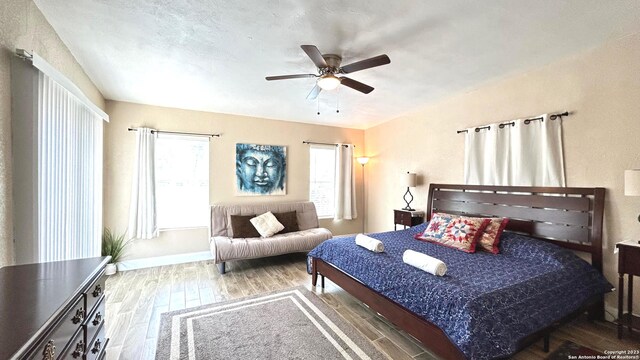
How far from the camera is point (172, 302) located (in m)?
2.76

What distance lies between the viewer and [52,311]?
89 centimetres

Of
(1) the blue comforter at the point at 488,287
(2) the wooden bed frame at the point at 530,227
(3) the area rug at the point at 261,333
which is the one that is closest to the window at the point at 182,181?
(3) the area rug at the point at 261,333

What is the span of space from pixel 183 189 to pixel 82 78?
192cm

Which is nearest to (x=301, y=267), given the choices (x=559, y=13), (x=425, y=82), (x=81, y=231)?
(x=81, y=231)

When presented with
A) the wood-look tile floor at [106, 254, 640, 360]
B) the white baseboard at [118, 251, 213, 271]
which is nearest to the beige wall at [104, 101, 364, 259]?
the white baseboard at [118, 251, 213, 271]

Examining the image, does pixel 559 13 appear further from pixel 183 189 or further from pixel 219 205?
pixel 183 189

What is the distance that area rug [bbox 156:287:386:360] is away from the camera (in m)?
1.95

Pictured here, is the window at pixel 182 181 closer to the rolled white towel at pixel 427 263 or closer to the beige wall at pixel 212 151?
the beige wall at pixel 212 151

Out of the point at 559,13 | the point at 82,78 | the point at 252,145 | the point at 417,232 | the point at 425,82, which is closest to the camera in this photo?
the point at 559,13

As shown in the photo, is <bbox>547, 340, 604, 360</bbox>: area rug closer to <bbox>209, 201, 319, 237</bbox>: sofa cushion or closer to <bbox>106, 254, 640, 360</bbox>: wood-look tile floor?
<bbox>106, 254, 640, 360</bbox>: wood-look tile floor

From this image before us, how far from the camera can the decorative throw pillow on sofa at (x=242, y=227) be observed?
401 centimetres

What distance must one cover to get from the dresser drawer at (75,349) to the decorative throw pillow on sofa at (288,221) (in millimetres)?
3114

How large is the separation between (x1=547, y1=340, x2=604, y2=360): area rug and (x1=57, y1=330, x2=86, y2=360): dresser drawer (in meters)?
2.86

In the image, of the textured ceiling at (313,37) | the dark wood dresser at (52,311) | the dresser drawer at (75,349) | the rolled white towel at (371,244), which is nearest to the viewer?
the dark wood dresser at (52,311)
